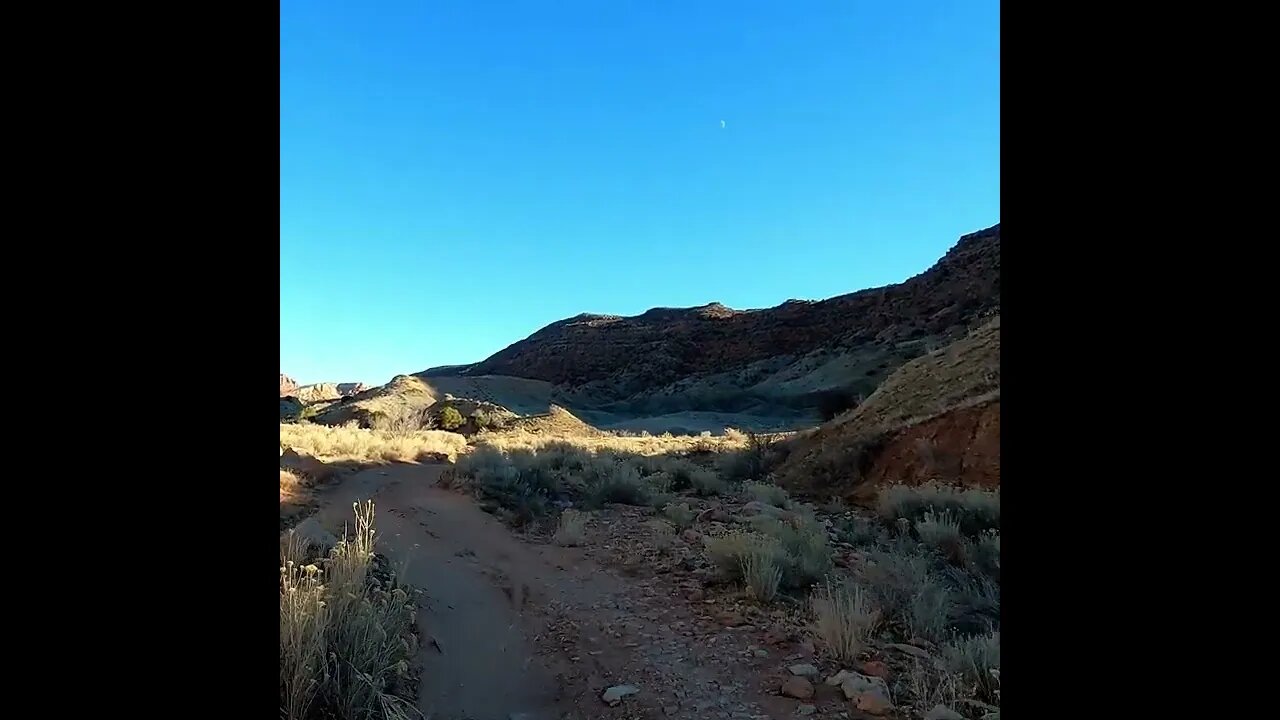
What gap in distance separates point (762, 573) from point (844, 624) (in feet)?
3.36

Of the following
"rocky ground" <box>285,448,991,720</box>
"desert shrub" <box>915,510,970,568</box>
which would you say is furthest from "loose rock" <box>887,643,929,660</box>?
"desert shrub" <box>915,510,970,568</box>

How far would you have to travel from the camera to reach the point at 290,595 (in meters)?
3.46

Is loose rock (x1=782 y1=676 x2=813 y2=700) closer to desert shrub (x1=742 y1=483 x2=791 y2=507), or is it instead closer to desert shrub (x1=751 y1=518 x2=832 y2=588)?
desert shrub (x1=751 y1=518 x2=832 y2=588)

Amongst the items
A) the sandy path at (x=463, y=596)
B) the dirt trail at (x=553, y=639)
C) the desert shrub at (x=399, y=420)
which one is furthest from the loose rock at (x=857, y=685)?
the desert shrub at (x=399, y=420)

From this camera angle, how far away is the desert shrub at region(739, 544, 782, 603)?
502 centimetres

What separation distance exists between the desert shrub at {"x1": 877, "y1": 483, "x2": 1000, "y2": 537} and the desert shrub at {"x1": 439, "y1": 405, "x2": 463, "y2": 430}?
19.2 metres

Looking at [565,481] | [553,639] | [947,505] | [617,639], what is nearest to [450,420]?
[565,481]

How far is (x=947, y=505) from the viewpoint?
26.6 ft

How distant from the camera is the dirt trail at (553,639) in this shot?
11.6 ft

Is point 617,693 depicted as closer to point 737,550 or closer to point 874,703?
point 874,703

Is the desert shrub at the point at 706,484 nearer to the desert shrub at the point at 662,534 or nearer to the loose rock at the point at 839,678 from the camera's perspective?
the desert shrub at the point at 662,534

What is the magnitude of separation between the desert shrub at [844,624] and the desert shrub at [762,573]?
23.0 inches

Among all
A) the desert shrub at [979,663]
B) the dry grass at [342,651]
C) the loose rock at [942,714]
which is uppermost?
the dry grass at [342,651]
